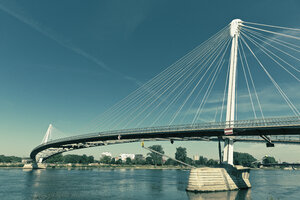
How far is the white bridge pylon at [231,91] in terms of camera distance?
40438 millimetres

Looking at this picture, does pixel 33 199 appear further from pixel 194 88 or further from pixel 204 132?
pixel 194 88

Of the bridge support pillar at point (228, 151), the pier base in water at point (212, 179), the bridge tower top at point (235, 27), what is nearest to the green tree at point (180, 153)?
the pier base in water at point (212, 179)

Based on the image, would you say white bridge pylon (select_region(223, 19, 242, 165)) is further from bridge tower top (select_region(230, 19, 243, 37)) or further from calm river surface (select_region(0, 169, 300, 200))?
calm river surface (select_region(0, 169, 300, 200))

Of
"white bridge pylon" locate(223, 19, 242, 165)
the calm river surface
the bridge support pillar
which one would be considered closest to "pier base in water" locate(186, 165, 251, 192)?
the bridge support pillar

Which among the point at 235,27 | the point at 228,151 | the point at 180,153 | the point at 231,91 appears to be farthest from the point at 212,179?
the point at 180,153

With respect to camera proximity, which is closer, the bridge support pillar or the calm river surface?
the calm river surface

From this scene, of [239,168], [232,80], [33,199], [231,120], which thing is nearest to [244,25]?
[232,80]

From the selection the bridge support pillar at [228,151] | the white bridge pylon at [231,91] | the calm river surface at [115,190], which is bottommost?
the calm river surface at [115,190]

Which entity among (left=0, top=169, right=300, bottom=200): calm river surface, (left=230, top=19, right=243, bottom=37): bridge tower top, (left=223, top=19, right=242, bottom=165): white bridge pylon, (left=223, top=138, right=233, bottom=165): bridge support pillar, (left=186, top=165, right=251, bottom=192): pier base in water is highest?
(left=230, top=19, right=243, bottom=37): bridge tower top

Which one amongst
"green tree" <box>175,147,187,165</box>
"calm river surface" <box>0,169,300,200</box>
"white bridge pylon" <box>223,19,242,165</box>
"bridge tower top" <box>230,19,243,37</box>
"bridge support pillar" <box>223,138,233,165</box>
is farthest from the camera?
"green tree" <box>175,147,187,165</box>

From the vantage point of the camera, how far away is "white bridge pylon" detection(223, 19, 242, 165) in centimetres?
4044

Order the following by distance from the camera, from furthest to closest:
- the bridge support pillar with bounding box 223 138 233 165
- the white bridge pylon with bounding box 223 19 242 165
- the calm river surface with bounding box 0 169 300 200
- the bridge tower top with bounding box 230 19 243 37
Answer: the bridge tower top with bounding box 230 19 243 37 → the bridge support pillar with bounding box 223 138 233 165 → the white bridge pylon with bounding box 223 19 242 165 → the calm river surface with bounding box 0 169 300 200

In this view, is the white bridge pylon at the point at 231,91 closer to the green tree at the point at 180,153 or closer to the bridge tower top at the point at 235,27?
the bridge tower top at the point at 235,27

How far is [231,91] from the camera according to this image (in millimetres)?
41312
